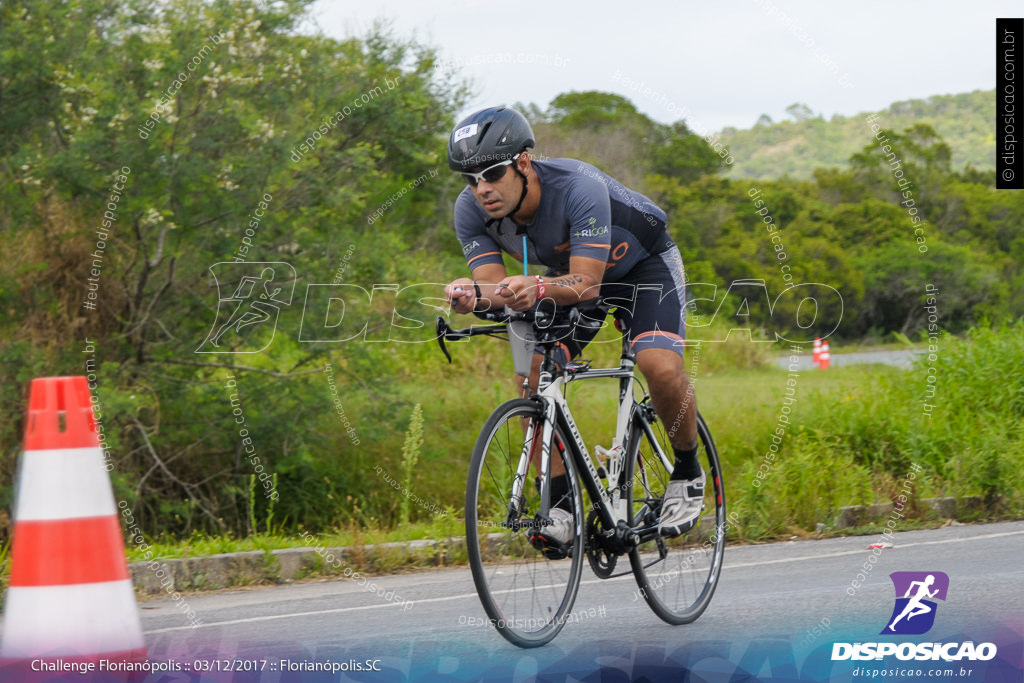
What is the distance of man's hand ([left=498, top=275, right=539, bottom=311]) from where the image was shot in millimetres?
4086

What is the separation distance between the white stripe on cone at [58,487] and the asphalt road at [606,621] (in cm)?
97

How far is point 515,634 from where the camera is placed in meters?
4.08

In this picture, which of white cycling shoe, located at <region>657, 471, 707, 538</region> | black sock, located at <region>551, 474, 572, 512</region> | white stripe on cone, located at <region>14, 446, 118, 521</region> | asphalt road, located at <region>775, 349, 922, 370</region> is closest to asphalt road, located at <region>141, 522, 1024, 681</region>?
white cycling shoe, located at <region>657, 471, 707, 538</region>

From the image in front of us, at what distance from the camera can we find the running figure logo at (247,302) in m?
10.4

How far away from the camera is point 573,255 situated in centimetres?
443

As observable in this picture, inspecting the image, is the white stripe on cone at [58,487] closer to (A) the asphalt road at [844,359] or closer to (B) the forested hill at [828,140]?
(A) the asphalt road at [844,359]

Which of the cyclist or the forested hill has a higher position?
the forested hill

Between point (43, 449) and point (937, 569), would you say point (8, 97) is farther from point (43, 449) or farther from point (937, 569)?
point (937, 569)

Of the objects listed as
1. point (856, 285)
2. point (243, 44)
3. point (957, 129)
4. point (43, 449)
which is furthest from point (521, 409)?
point (957, 129)

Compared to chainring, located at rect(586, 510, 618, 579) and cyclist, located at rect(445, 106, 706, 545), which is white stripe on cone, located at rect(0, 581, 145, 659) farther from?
chainring, located at rect(586, 510, 618, 579)

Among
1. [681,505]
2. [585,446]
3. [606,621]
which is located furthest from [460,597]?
[585,446]

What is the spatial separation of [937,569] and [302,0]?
8.12m

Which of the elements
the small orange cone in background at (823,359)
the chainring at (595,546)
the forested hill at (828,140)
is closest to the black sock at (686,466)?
the chainring at (595,546)

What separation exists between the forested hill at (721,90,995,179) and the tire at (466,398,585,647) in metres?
36.9
